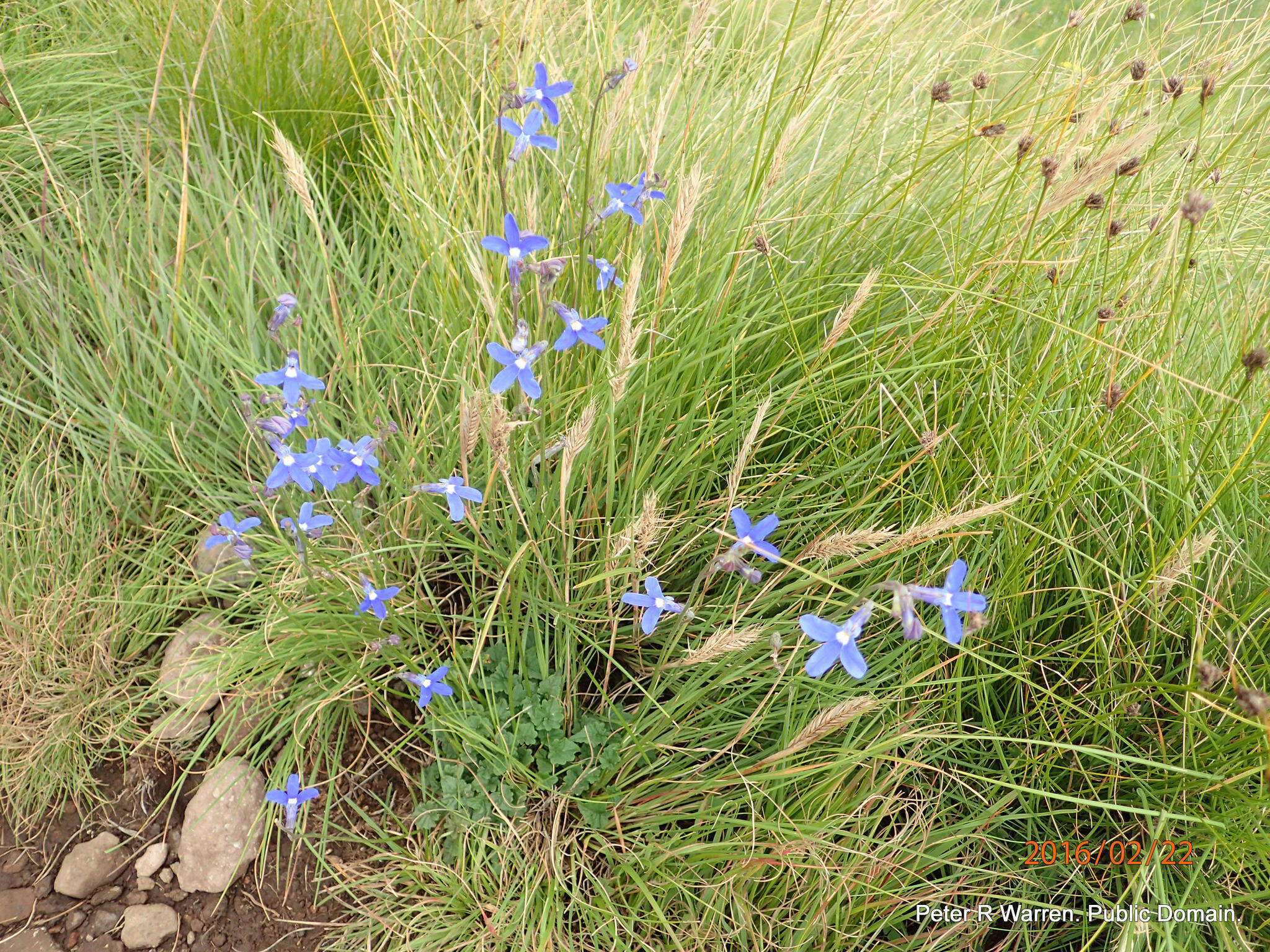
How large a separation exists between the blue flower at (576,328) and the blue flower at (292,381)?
1.66ft

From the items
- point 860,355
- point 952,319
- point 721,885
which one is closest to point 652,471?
point 860,355

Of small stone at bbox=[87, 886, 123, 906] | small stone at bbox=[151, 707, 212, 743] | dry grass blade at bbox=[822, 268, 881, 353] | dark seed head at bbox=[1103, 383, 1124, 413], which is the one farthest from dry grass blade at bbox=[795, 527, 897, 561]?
small stone at bbox=[87, 886, 123, 906]

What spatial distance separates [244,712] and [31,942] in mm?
689

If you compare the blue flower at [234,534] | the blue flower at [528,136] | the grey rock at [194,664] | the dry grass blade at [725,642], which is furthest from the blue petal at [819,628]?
the grey rock at [194,664]

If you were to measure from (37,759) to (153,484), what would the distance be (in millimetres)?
841

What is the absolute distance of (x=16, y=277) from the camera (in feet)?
9.12

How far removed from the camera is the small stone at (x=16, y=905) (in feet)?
6.66

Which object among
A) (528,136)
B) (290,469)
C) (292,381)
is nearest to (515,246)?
(528,136)

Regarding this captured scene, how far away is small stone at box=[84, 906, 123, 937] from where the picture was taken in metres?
2.02

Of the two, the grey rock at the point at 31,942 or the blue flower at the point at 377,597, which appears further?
the grey rock at the point at 31,942

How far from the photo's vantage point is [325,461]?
169 centimetres

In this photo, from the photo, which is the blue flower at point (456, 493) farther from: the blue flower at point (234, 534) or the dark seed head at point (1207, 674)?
the dark seed head at point (1207, 674)

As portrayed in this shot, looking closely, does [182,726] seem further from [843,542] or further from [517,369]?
[843,542]

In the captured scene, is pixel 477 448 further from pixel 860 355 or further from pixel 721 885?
pixel 721 885
